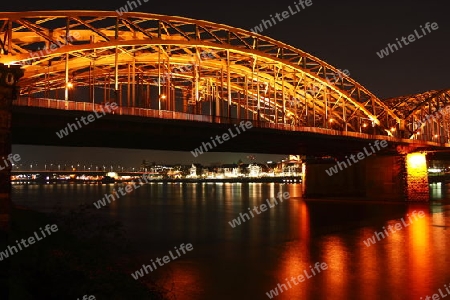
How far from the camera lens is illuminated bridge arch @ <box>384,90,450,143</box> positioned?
75.4 metres

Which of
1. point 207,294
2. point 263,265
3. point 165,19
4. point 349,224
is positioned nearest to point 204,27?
point 165,19

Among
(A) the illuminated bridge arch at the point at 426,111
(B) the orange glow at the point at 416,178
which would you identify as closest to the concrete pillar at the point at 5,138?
(B) the orange glow at the point at 416,178

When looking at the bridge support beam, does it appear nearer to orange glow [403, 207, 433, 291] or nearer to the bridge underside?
the bridge underside

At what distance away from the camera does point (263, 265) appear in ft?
68.1

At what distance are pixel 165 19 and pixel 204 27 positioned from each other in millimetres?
4718

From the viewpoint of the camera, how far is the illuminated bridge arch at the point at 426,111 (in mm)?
75438

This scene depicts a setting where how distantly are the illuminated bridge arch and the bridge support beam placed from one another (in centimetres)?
1087

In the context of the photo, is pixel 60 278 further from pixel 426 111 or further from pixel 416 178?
pixel 426 111

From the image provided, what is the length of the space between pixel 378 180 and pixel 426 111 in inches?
938

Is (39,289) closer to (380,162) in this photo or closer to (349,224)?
(349,224)

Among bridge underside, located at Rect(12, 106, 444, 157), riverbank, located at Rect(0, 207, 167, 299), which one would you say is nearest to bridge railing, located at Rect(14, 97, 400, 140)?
bridge underside, located at Rect(12, 106, 444, 157)

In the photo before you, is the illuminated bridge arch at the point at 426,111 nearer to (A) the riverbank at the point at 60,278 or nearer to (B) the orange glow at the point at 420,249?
(B) the orange glow at the point at 420,249

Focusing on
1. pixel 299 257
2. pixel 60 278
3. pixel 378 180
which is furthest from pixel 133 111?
pixel 378 180

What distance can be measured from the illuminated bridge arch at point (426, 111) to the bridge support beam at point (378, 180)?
35.7 ft
